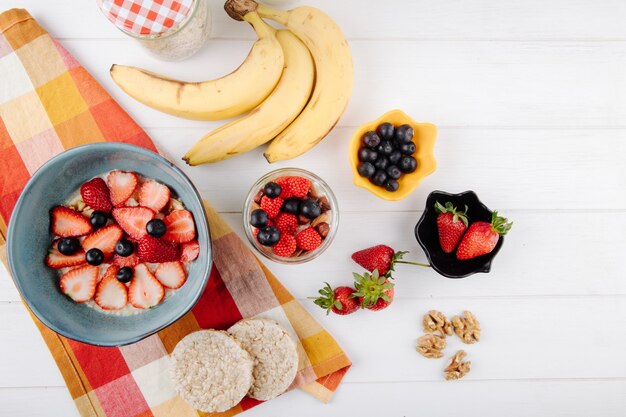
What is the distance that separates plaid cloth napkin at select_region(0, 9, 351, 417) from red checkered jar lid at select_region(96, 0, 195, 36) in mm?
269

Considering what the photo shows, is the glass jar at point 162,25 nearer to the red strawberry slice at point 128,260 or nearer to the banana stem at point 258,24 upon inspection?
the banana stem at point 258,24

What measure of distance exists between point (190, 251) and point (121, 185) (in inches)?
9.3

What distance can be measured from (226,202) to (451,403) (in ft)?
2.81

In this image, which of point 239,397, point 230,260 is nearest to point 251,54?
point 230,260

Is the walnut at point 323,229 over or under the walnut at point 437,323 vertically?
over

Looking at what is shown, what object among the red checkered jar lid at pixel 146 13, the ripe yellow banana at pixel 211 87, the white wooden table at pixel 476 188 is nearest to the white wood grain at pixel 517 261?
the white wooden table at pixel 476 188

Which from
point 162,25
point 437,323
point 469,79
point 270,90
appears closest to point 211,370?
point 437,323

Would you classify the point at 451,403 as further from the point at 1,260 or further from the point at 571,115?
the point at 1,260

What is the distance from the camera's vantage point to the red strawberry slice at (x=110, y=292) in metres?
1.20

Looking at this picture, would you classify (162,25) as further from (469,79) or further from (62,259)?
(469,79)

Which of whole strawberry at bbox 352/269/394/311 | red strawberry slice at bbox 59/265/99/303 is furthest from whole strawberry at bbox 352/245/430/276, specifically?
red strawberry slice at bbox 59/265/99/303

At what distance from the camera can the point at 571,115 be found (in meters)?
1.37

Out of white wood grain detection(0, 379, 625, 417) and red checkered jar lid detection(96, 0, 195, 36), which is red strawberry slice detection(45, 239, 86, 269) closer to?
white wood grain detection(0, 379, 625, 417)

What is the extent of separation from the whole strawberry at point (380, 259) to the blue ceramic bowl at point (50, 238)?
413mm
